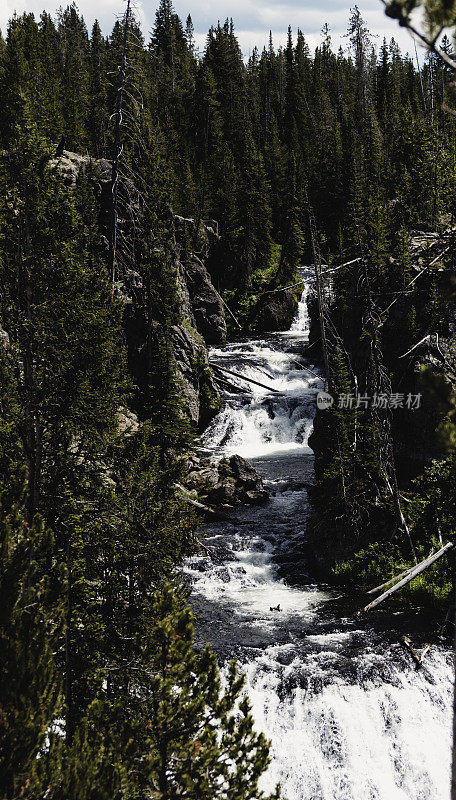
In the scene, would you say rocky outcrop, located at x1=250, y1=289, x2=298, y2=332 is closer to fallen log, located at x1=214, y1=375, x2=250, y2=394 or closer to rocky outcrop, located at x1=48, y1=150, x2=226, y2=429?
rocky outcrop, located at x1=48, y1=150, x2=226, y2=429

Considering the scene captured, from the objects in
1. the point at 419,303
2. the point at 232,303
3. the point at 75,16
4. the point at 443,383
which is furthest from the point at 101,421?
the point at 75,16

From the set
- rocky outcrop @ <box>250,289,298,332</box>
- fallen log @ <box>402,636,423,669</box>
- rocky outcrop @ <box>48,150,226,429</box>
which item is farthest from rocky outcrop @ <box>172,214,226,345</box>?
fallen log @ <box>402,636,423,669</box>

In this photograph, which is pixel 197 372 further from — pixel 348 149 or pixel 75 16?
pixel 75 16

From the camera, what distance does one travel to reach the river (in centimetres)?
964

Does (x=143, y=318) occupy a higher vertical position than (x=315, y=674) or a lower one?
higher

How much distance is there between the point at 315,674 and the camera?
1141 centimetres

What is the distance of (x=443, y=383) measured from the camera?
3.30 metres

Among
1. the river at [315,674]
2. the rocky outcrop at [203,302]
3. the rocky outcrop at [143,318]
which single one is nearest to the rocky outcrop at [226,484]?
the river at [315,674]

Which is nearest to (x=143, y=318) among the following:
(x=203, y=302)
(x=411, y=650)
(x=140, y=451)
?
(x=140, y=451)

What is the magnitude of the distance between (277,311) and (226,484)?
91.3ft

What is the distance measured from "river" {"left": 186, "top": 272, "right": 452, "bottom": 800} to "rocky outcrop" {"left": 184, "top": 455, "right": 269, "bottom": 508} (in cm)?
144

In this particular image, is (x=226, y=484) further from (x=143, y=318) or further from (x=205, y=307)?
(x=205, y=307)

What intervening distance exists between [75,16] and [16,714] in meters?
115

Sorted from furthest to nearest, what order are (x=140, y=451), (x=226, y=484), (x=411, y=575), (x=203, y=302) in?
(x=203, y=302), (x=226, y=484), (x=411, y=575), (x=140, y=451)
